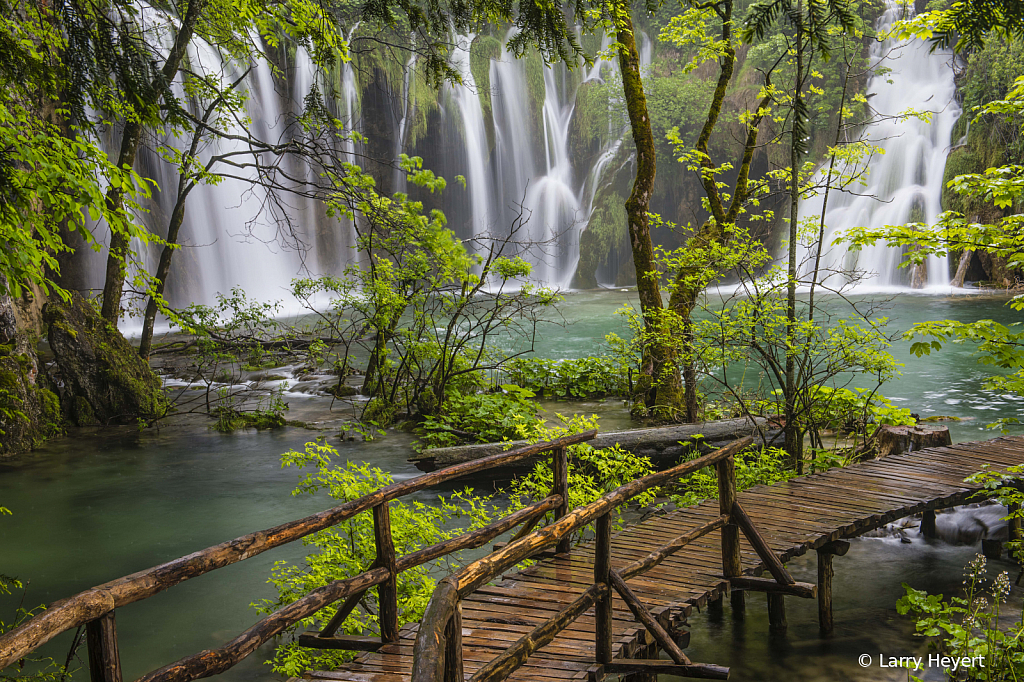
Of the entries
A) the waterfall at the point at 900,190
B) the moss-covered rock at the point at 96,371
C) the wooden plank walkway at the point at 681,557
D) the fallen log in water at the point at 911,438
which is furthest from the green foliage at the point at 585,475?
the waterfall at the point at 900,190

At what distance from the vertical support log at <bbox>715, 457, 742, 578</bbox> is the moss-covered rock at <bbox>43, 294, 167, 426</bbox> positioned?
9439 mm

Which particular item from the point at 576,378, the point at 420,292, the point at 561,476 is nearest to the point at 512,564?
the point at 561,476

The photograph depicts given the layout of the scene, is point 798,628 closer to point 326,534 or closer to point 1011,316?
point 326,534

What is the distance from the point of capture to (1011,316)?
55.9 feet

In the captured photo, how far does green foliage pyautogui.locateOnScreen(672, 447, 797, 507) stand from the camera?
21.4ft

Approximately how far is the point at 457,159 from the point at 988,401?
70.9 ft

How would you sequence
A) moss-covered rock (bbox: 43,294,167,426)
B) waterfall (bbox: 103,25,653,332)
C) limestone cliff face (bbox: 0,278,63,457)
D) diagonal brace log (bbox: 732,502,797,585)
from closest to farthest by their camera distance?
1. diagonal brace log (bbox: 732,502,797,585)
2. limestone cliff face (bbox: 0,278,63,457)
3. moss-covered rock (bbox: 43,294,167,426)
4. waterfall (bbox: 103,25,653,332)

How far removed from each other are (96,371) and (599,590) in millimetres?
10085

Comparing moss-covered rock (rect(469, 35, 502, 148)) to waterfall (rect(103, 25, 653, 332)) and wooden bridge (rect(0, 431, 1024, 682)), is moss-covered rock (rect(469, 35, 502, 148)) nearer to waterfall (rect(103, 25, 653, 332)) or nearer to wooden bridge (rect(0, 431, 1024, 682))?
waterfall (rect(103, 25, 653, 332))

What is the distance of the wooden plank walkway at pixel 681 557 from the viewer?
11.1 feet

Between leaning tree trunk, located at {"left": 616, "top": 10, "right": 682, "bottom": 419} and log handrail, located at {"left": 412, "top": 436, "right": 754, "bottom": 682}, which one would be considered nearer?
log handrail, located at {"left": 412, "top": 436, "right": 754, "bottom": 682}

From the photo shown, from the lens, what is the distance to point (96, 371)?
1062 centimetres

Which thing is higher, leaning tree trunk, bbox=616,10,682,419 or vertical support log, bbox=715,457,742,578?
leaning tree trunk, bbox=616,10,682,419

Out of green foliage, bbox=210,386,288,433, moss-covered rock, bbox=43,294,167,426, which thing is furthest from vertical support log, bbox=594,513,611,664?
moss-covered rock, bbox=43,294,167,426
